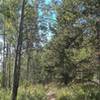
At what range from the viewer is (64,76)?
28.0m

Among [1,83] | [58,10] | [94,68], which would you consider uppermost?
[58,10]

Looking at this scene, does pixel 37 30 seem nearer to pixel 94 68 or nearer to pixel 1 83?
pixel 94 68

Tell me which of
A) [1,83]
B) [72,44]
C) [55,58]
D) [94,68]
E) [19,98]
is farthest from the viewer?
[1,83]

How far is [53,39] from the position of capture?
75.4 feet

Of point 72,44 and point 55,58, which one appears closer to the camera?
point 72,44

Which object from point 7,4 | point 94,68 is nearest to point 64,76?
point 94,68

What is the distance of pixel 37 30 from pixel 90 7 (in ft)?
14.8

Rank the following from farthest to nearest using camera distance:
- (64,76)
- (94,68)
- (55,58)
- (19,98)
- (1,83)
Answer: (1,83) → (64,76) → (55,58) → (94,68) → (19,98)

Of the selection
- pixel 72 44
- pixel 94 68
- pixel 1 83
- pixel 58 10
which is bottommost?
pixel 1 83

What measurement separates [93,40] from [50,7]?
307 centimetres

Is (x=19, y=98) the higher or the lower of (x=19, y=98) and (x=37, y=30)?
the lower

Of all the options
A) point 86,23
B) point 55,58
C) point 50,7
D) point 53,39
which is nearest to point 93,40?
point 86,23

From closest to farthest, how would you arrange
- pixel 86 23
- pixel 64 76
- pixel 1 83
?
pixel 86 23
pixel 64 76
pixel 1 83

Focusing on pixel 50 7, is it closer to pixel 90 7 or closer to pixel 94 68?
pixel 90 7
